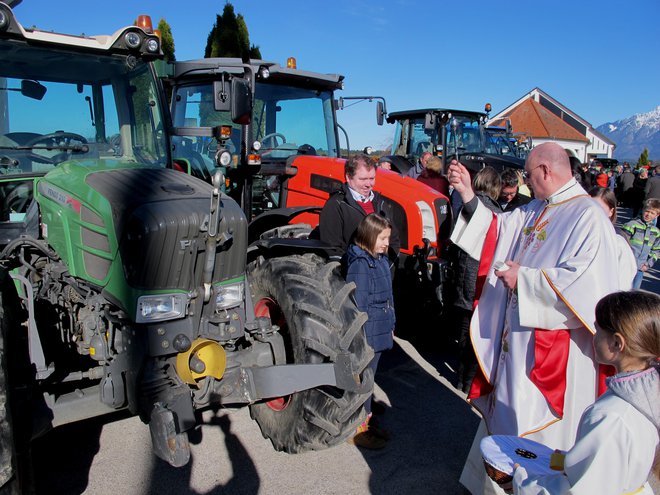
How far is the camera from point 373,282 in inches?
143

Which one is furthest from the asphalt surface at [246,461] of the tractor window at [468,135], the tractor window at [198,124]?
the tractor window at [468,135]

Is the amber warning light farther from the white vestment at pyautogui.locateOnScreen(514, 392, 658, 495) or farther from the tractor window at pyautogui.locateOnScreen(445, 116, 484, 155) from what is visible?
the tractor window at pyautogui.locateOnScreen(445, 116, 484, 155)

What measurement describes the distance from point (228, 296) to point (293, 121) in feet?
10.5

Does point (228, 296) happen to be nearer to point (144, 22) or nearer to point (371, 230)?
point (371, 230)

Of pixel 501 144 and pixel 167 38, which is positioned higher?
pixel 167 38

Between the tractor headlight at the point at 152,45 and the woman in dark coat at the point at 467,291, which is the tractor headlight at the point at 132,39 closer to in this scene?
the tractor headlight at the point at 152,45

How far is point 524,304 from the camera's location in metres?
2.73

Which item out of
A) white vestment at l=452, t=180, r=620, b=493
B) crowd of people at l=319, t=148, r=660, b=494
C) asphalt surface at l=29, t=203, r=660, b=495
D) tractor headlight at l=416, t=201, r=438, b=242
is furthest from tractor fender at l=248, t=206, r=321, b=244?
white vestment at l=452, t=180, r=620, b=493

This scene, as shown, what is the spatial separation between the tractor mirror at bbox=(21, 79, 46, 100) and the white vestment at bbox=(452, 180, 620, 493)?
118 inches

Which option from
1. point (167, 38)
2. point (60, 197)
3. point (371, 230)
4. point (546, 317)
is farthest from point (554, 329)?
point (167, 38)

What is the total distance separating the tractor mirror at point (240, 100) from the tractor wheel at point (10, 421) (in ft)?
5.38

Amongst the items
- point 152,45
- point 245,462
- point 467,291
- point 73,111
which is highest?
point 152,45

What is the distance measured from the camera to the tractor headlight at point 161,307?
104 inches

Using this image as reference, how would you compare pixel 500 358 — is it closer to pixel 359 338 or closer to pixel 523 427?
pixel 523 427
